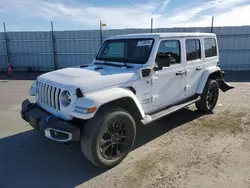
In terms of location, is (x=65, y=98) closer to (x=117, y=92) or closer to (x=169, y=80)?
(x=117, y=92)

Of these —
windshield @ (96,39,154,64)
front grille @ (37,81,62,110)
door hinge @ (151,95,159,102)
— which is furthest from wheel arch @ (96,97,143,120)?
windshield @ (96,39,154,64)

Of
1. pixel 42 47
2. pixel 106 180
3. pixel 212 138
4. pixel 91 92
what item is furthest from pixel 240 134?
pixel 42 47

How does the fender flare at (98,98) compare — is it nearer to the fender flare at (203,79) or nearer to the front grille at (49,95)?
the front grille at (49,95)

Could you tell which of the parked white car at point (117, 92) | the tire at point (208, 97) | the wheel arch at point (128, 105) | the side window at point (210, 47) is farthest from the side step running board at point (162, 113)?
the side window at point (210, 47)

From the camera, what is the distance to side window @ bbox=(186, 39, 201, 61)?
4562 millimetres

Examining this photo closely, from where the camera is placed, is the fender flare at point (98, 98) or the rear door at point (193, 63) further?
the rear door at point (193, 63)

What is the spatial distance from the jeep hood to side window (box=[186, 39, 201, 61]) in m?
1.67

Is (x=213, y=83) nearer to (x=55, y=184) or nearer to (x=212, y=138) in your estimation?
(x=212, y=138)

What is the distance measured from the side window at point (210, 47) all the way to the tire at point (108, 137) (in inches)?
121

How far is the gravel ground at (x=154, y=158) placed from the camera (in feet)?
9.34

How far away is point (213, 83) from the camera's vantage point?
5332 millimetres

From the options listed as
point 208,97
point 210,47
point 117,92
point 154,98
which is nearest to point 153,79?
point 154,98

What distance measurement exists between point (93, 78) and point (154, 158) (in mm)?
1602

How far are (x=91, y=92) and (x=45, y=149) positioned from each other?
5.19 ft
